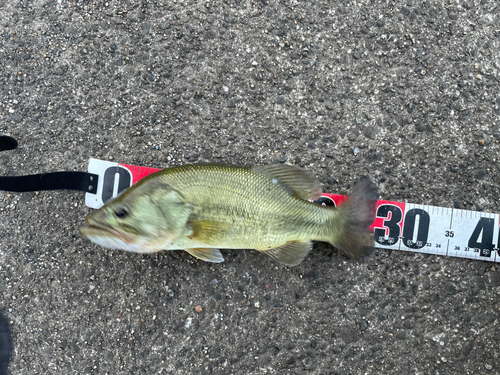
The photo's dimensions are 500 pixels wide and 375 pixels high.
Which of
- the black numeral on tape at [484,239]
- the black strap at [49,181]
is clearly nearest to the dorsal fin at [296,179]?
the black numeral on tape at [484,239]

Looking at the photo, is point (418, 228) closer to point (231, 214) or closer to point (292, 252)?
point (292, 252)

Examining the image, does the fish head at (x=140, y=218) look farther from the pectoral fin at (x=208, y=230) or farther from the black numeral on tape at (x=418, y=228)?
the black numeral on tape at (x=418, y=228)

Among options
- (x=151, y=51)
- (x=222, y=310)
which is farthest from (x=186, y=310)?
(x=151, y=51)

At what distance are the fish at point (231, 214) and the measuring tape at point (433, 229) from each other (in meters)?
0.33

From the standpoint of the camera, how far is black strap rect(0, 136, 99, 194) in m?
2.69

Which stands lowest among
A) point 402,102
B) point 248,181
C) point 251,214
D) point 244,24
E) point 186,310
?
point 186,310

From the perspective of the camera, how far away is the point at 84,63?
282cm

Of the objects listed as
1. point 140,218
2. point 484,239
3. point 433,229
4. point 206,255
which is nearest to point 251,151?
point 206,255

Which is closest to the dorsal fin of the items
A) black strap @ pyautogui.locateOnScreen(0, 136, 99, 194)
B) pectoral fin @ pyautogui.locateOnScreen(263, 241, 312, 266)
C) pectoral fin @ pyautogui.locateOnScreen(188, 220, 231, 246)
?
pectoral fin @ pyautogui.locateOnScreen(263, 241, 312, 266)

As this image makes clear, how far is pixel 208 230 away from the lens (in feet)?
7.59

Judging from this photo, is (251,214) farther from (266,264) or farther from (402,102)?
(402,102)

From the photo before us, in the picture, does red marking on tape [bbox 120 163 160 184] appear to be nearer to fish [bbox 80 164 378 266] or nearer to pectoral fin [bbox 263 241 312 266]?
fish [bbox 80 164 378 266]

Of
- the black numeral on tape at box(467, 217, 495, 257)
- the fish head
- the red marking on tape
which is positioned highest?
the red marking on tape

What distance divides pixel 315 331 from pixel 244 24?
8.46 ft
